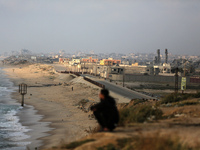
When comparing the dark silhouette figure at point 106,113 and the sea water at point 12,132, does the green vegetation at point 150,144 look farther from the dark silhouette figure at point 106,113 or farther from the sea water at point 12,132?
the sea water at point 12,132

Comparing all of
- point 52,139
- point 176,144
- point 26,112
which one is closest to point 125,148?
point 176,144

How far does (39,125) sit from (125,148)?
1767cm

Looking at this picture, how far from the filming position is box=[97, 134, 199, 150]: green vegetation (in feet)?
22.7

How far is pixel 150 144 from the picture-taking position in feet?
23.2

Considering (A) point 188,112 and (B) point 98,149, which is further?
(A) point 188,112

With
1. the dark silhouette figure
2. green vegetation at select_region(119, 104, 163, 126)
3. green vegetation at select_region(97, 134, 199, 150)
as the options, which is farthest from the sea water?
green vegetation at select_region(97, 134, 199, 150)

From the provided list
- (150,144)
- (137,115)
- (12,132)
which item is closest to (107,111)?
(150,144)

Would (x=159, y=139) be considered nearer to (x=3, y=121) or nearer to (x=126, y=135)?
(x=126, y=135)

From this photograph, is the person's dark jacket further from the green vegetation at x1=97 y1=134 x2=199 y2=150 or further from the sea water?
the sea water

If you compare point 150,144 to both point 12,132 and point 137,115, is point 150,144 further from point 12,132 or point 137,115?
point 12,132

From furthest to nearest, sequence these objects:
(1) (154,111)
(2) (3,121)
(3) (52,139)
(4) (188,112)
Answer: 1. (2) (3,121)
2. (3) (52,139)
3. (4) (188,112)
4. (1) (154,111)

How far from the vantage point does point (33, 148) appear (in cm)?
1673

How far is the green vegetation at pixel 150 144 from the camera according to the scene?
6928 mm

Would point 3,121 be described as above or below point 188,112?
below
